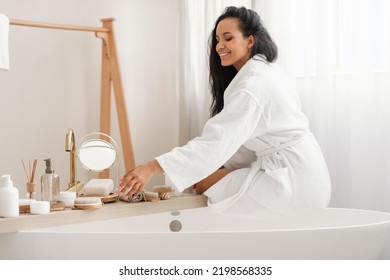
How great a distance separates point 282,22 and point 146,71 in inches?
38.5

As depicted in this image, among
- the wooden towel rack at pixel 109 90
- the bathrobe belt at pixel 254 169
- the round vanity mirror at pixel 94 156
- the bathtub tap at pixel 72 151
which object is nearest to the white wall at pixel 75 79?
the wooden towel rack at pixel 109 90

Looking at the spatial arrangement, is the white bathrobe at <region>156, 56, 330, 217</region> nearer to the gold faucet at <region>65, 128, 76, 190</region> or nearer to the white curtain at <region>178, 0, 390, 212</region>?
the white curtain at <region>178, 0, 390, 212</region>

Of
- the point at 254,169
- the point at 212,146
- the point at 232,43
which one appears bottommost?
the point at 254,169

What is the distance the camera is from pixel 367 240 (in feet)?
6.26

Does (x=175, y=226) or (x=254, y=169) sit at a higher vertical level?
(x=254, y=169)

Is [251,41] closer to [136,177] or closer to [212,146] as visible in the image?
[212,146]

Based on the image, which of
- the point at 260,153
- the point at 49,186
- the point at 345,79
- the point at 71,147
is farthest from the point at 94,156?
the point at 345,79

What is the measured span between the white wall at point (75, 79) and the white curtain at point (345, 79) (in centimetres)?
82

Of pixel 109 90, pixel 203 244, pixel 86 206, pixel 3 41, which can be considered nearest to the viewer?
pixel 203 244

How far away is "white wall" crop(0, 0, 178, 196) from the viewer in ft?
9.49

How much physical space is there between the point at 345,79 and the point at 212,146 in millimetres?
755

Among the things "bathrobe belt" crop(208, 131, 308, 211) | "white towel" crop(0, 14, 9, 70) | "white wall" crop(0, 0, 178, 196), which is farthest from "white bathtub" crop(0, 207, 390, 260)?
"white wall" crop(0, 0, 178, 196)

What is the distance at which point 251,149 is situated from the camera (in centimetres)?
227
